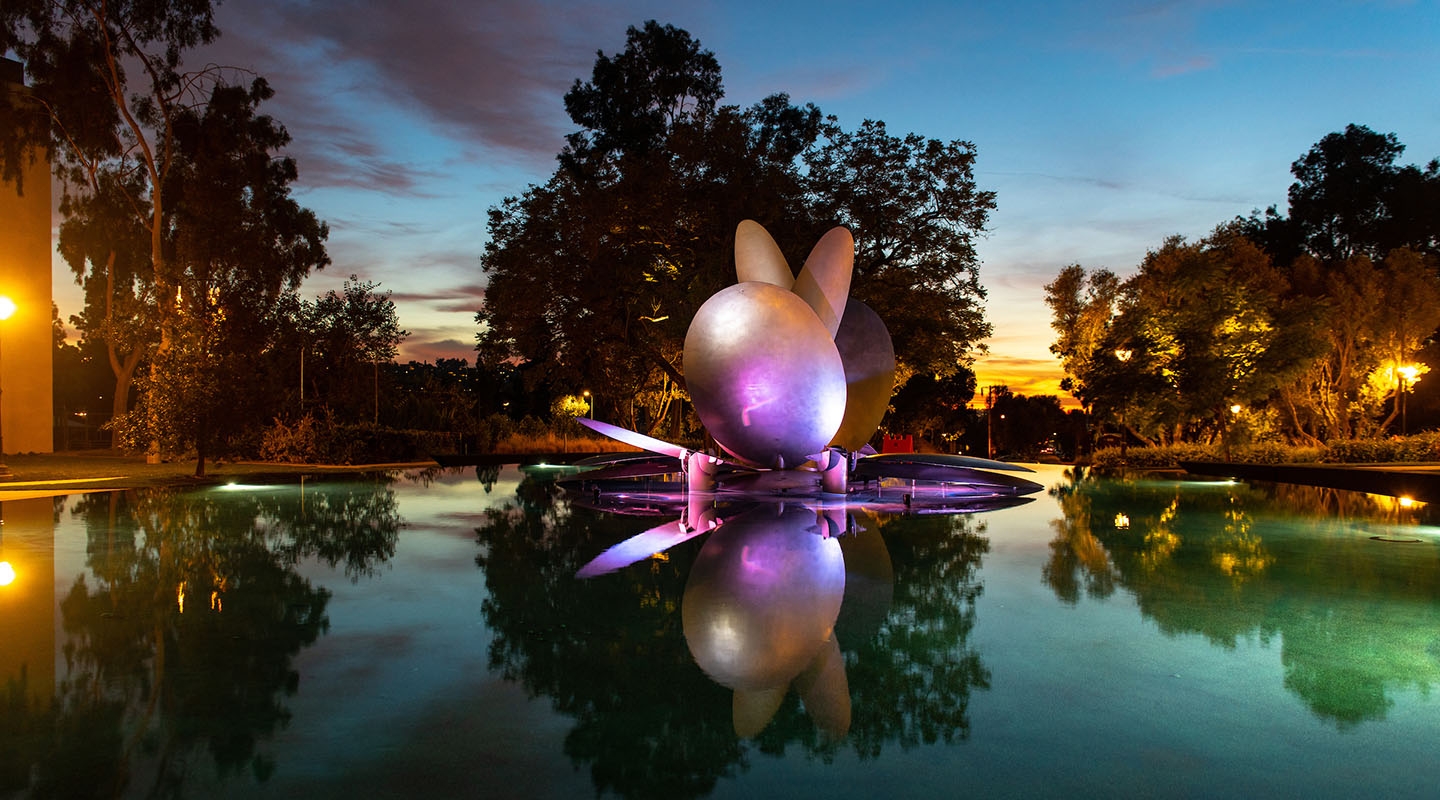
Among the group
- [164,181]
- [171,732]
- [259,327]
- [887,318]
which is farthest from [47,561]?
[164,181]

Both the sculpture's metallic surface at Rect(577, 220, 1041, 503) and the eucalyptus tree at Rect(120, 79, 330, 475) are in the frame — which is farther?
the eucalyptus tree at Rect(120, 79, 330, 475)

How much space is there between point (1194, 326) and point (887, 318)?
36.4ft

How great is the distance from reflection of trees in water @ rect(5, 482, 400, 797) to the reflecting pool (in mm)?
Result: 25

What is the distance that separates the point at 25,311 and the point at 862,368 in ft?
94.2

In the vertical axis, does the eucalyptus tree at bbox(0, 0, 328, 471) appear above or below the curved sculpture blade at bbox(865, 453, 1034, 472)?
above

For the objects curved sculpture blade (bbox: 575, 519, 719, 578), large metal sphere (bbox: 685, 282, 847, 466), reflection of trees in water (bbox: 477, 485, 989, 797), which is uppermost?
large metal sphere (bbox: 685, 282, 847, 466)

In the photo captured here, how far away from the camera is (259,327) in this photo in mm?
23266

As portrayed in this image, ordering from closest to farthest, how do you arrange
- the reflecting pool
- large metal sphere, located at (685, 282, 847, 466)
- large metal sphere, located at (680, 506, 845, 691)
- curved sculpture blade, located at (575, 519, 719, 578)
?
the reflecting pool, large metal sphere, located at (680, 506, 845, 691), curved sculpture blade, located at (575, 519, 719, 578), large metal sphere, located at (685, 282, 847, 466)

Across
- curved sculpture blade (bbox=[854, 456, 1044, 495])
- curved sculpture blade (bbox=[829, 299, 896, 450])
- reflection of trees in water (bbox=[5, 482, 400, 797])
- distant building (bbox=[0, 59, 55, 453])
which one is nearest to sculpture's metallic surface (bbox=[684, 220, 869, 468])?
curved sculpture blade (bbox=[829, 299, 896, 450])

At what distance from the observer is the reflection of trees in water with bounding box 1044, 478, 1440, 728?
Result: 552 cm

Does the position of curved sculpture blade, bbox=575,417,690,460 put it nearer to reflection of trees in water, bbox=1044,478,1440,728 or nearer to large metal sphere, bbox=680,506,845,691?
large metal sphere, bbox=680,506,845,691

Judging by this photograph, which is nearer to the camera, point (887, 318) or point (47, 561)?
point (47, 561)

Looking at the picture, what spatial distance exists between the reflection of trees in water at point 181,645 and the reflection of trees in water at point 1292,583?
5297 mm

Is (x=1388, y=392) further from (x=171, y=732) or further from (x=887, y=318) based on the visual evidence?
(x=171, y=732)
